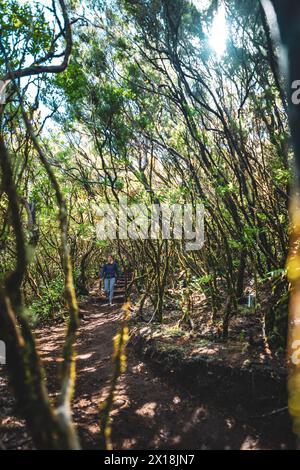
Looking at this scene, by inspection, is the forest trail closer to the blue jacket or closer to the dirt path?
the dirt path

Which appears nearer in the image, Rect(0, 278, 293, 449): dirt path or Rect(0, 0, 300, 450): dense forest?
Rect(0, 0, 300, 450): dense forest

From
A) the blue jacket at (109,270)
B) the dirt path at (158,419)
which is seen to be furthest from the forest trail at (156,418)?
the blue jacket at (109,270)

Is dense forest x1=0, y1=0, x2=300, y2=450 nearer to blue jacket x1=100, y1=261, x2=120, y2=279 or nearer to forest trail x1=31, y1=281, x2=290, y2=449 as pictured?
forest trail x1=31, y1=281, x2=290, y2=449

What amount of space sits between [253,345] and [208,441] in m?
1.98

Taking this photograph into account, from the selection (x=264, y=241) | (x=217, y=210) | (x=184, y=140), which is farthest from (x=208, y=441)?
(x=184, y=140)

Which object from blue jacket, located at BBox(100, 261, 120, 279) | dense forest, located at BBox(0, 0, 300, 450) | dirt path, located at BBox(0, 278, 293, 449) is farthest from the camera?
blue jacket, located at BBox(100, 261, 120, 279)

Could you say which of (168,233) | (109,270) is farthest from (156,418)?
(109,270)

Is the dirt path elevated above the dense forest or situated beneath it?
situated beneath

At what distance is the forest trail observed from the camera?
3.59 meters

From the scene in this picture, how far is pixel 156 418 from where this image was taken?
4.17m

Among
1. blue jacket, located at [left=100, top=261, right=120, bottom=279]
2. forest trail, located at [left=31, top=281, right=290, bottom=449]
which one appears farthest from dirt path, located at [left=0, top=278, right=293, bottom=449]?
blue jacket, located at [left=100, top=261, right=120, bottom=279]

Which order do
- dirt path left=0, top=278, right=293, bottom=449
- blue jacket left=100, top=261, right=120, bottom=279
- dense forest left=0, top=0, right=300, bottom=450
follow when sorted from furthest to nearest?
blue jacket left=100, top=261, right=120, bottom=279
dirt path left=0, top=278, right=293, bottom=449
dense forest left=0, top=0, right=300, bottom=450

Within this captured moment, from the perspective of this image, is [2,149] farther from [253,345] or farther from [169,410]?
[253,345]

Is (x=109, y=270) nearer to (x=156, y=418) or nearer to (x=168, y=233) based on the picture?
(x=168, y=233)
